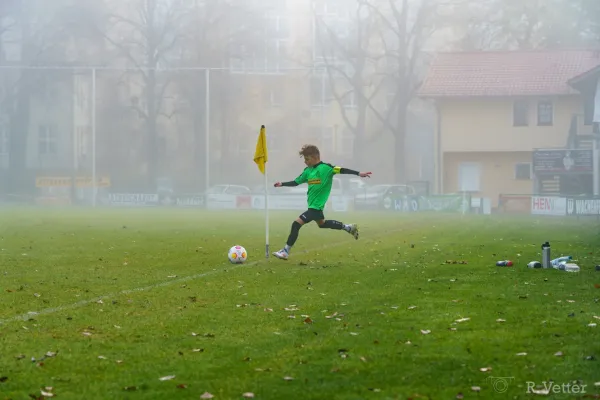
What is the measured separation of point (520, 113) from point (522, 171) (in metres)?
3.29

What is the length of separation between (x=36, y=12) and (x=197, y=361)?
56.4 m

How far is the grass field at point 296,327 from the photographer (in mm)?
7125

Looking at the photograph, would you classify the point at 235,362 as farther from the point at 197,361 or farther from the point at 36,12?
the point at 36,12

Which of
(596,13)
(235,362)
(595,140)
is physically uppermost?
(596,13)

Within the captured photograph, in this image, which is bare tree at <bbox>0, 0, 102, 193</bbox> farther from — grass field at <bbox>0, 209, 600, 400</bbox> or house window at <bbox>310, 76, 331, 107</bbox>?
grass field at <bbox>0, 209, 600, 400</bbox>

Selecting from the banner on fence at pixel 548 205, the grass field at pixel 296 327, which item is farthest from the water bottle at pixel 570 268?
the banner on fence at pixel 548 205

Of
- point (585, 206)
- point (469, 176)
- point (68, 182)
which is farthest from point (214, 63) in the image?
point (585, 206)

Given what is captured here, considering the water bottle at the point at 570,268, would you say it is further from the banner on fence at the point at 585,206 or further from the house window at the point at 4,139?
the house window at the point at 4,139

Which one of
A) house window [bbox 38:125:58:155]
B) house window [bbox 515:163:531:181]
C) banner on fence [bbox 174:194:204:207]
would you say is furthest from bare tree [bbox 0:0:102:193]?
house window [bbox 515:163:531:181]

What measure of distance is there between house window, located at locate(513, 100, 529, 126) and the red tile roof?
85 cm

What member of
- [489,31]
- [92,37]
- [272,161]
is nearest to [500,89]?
[489,31]

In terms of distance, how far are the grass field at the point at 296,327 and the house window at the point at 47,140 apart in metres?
57.9

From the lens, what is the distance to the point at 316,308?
36.4ft

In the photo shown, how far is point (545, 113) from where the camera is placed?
6112 centimetres
